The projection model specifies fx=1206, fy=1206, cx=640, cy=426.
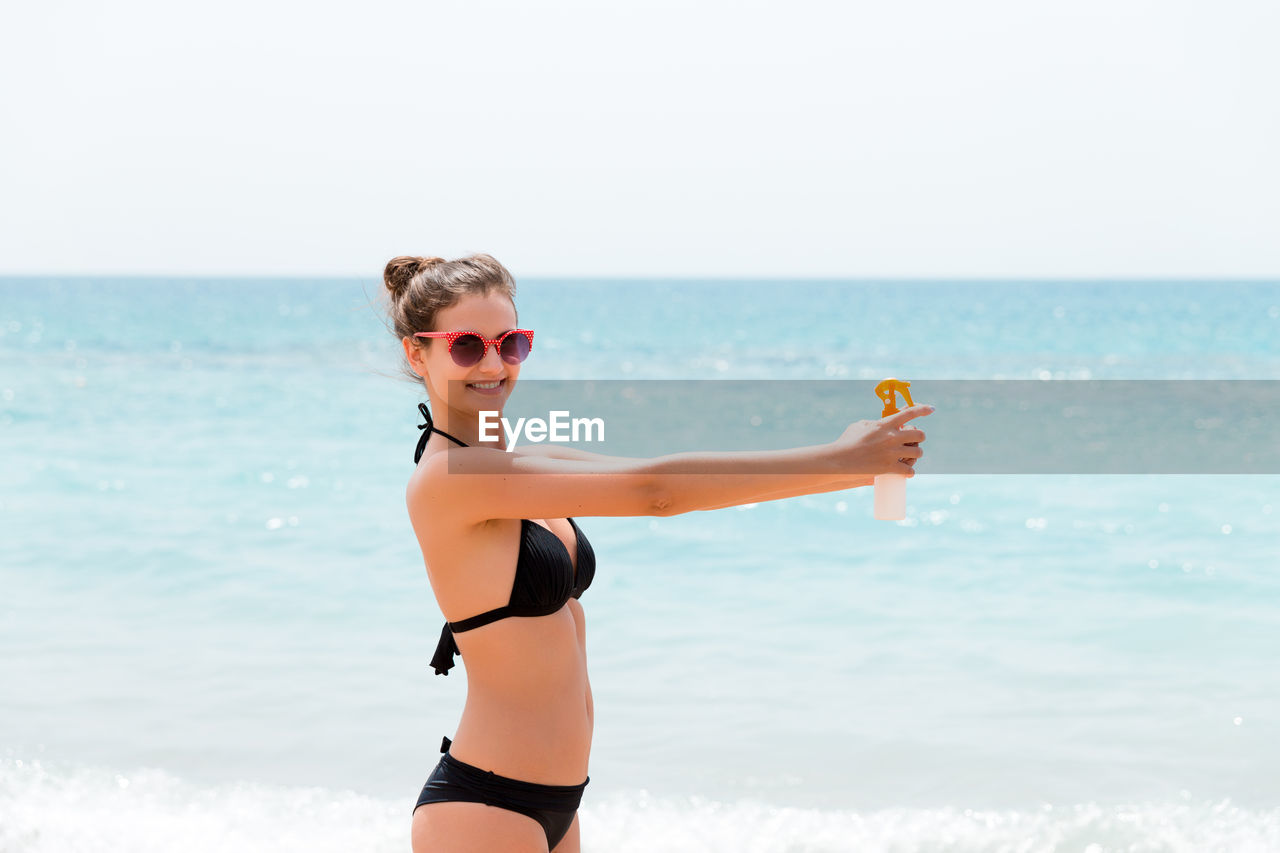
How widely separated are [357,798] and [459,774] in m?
3.29

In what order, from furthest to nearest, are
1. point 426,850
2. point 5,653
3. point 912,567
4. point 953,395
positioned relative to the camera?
point 953,395
point 912,567
point 5,653
point 426,850

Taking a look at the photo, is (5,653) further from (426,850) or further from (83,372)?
(83,372)

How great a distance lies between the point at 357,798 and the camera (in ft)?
17.8

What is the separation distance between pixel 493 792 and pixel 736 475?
2.85 feet

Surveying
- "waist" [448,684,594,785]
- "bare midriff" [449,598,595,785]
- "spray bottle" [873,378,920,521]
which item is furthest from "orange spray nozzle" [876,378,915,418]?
"waist" [448,684,594,785]

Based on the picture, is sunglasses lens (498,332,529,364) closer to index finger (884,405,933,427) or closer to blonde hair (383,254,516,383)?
blonde hair (383,254,516,383)

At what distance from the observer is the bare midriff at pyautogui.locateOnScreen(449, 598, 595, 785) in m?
2.36

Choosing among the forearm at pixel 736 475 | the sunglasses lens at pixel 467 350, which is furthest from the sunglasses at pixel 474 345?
the forearm at pixel 736 475

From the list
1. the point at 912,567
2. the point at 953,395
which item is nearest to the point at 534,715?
the point at 912,567

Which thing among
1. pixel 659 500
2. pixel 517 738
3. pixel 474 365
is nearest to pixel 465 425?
pixel 474 365

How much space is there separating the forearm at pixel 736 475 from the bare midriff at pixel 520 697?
490 millimetres

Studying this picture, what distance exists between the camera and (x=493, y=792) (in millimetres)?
2387

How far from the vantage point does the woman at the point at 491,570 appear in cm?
222

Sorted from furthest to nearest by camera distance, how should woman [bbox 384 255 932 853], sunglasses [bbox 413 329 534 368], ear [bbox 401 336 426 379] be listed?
ear [bbox 401 336 426 379] → sunglasses [bbox 413 329 534 368] → woman [bbox 384 255 932 853]
